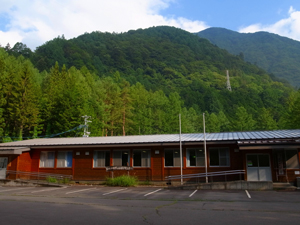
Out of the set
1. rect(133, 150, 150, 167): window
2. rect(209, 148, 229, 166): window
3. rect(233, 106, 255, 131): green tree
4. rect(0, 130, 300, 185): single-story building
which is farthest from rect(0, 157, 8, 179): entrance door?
rect(233, 106, 255, 131): green tree

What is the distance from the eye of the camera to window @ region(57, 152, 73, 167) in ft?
78.6

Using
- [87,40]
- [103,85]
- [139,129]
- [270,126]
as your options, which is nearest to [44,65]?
[103,85]

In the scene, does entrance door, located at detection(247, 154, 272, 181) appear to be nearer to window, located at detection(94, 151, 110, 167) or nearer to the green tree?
window, located at detection(94, 151, 110, 167)

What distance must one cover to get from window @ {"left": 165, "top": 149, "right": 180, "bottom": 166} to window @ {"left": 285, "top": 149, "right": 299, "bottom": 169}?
302 inches

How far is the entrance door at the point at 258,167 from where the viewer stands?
19.0 m

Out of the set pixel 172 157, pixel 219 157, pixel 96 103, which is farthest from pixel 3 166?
pixel 96 103

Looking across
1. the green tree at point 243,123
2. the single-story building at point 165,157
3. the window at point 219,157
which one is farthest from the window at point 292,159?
the green tree at point 243,123

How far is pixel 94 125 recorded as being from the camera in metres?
47.5

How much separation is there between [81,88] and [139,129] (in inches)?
536

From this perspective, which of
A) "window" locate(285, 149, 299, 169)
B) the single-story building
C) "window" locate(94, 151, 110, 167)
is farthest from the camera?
"window" locate(94, 151, 110, 167)

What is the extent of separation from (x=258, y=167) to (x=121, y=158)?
10.5 metres

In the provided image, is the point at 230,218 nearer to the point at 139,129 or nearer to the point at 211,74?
the point at 139,129

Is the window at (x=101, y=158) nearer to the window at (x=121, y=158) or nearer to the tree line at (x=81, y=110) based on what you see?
the window at (x=121, y=158)

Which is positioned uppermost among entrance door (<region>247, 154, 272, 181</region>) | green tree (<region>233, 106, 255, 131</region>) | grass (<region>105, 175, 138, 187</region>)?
green tree (<region>233, 106, 255, 131</region>)
